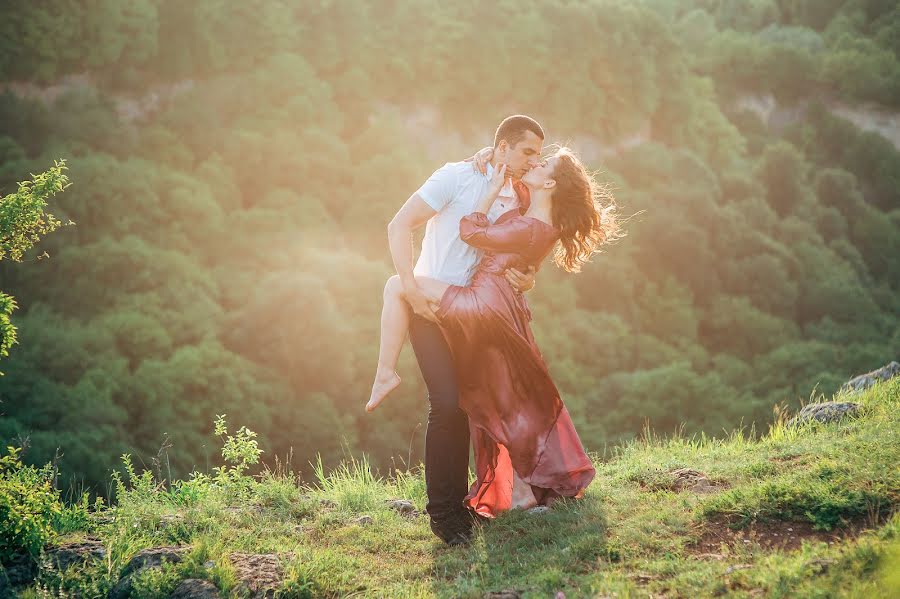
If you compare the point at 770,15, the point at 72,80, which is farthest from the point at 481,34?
the point at 770,15

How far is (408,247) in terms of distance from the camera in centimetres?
394

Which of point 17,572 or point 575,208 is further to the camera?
point 575,208

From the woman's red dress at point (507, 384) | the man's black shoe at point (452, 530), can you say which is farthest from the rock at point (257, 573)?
the woman's red dress at point (507, 384)

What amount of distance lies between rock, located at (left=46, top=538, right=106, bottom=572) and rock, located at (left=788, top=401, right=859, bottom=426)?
3.92m

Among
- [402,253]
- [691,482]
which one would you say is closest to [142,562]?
[402,253]

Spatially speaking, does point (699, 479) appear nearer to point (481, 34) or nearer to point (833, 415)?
point (833, 415)

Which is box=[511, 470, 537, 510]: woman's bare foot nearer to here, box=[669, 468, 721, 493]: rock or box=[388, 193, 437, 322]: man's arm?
box=[669, 468, 721, 493]: rock

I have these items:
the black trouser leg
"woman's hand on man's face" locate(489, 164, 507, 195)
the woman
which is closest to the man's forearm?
the woman

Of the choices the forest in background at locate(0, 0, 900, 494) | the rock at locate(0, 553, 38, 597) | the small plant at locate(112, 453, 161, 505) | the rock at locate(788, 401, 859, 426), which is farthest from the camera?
the forest in background at locate(0, 0, 900, 494)

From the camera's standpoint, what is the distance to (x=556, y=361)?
74.4ft

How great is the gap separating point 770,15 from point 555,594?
121 feet

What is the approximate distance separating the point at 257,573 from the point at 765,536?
201 cm

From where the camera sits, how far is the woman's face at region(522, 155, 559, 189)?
419 cm

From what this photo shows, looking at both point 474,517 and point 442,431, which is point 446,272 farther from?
point 474,517
